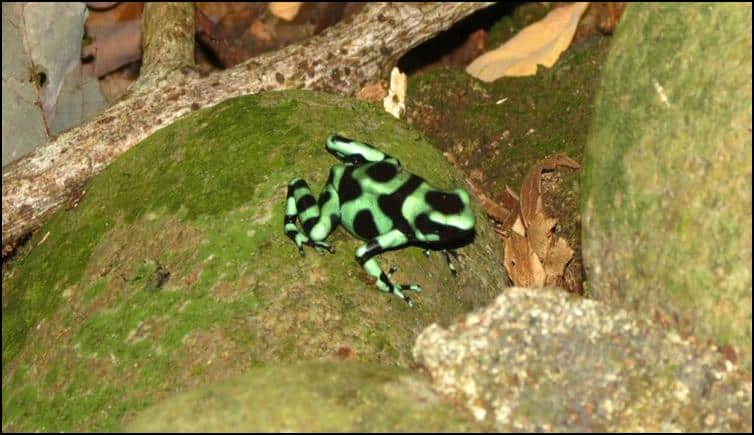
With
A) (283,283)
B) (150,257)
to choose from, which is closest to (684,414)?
(283,283)

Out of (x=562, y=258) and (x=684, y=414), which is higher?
(x=684, y=414)

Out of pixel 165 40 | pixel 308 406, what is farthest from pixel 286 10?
pixel 308 406

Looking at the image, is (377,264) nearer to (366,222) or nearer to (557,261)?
(366,222)

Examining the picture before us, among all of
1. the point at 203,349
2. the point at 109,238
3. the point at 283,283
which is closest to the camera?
the point at 203,349

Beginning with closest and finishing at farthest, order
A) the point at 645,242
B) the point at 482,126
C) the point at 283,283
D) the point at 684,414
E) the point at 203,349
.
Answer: the point at 684,414, the point at 645,242, the point at 203,349, the point at 283,283, the point at 482,126

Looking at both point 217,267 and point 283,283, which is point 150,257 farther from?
point 283,283
